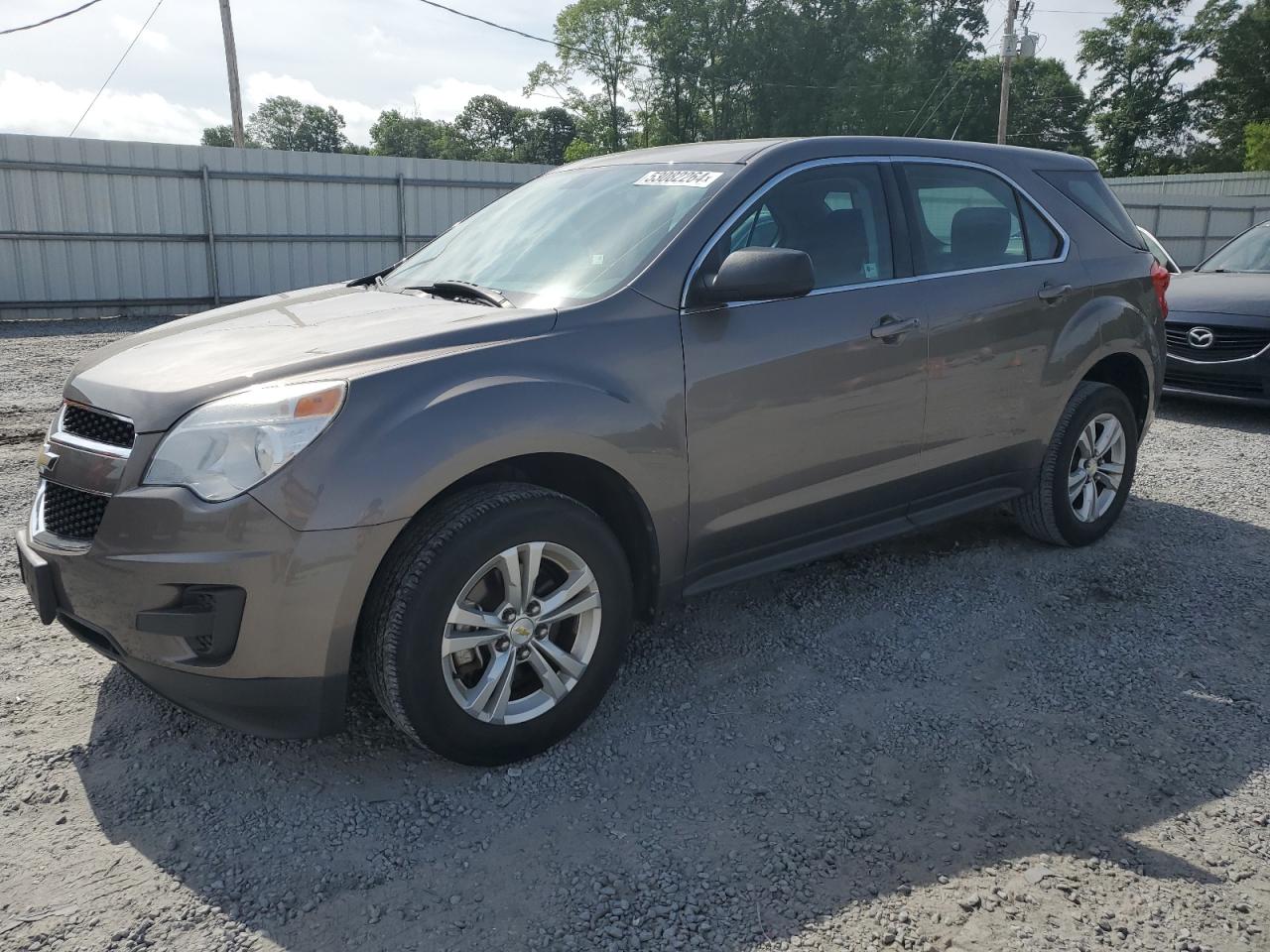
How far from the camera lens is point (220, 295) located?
597 inches

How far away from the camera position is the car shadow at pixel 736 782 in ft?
7.88

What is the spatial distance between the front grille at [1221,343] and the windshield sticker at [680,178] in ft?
20.1

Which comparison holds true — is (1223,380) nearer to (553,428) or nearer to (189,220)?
(553,428)

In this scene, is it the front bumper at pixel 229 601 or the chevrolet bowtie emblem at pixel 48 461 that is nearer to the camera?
the front bumper at pixel 229 601

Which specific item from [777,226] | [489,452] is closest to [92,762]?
[489,452]

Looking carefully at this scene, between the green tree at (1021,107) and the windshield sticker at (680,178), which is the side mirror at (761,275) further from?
the green tree at (1021,107)

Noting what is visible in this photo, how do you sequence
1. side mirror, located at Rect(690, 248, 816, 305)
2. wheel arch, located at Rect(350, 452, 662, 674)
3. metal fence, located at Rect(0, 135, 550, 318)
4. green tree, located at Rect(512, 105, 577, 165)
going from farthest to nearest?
green tree, located at Rect(512, 105, 577, 165) → metal fence, located at Rect(0, 135, 550, 318) → side mirror, located at Rect(690, 248, 816, 305) → wheel arch, located at Rect(350, 452, 662, 674)

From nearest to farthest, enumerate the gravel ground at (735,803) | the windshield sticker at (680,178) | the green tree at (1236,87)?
the gravel ground at (735,803) → the windshield sticker at (680,178) → the green tree at (1236,87)

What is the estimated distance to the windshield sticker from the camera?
349 centimetres

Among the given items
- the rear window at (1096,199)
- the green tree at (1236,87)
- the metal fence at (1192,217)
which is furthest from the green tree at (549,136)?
the rear window at (1096,199)

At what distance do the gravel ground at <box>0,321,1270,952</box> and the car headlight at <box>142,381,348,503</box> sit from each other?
92 cm

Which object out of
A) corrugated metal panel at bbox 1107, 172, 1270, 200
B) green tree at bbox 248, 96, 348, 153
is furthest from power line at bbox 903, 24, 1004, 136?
green tree at bbox 248, 96, 348, 153

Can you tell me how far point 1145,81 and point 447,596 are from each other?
62413 mm

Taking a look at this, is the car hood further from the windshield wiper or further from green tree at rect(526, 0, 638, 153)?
green tree at rect(526, 0, 638, 153)
